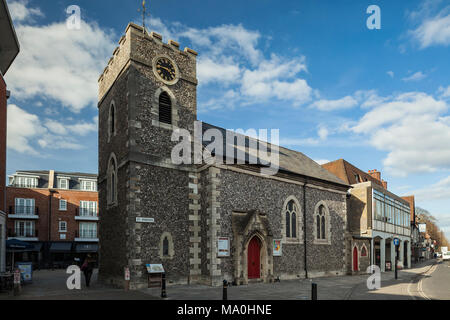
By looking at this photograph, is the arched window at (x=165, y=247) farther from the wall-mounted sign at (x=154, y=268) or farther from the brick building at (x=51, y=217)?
the brick building at (x=51, y=217)

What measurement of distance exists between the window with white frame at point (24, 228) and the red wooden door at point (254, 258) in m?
30.5

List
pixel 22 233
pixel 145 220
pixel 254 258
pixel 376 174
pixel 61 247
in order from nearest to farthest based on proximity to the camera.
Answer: pixel 145 220
pixel 254 258
pixel 22 233
pixel 61 247
pixel 376 174

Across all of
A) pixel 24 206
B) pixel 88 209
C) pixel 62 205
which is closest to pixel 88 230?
pixel 88 209

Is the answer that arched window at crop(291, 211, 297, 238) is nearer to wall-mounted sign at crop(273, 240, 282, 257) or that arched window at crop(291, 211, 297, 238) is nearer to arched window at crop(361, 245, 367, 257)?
wall-mounted sign at crop(273, 240, 282, 257)

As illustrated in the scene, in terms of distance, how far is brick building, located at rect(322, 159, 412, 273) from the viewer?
28123 millimetres

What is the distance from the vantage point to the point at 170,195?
1881cm

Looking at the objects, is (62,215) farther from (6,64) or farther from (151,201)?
(151,201)

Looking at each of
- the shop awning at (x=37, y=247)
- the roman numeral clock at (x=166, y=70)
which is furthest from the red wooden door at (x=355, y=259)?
the shop awning at (x=37, y=247)

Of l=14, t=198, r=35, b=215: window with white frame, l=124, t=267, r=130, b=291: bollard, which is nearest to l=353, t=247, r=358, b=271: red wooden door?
l=124, t=267, r=130, b=291: bollard

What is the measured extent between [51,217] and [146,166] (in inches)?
1125

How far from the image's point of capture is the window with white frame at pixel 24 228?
3912 centimetres

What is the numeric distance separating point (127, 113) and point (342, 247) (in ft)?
61.2

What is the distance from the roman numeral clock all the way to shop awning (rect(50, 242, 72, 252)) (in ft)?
95.7

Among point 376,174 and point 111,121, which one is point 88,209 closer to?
point 111,121
